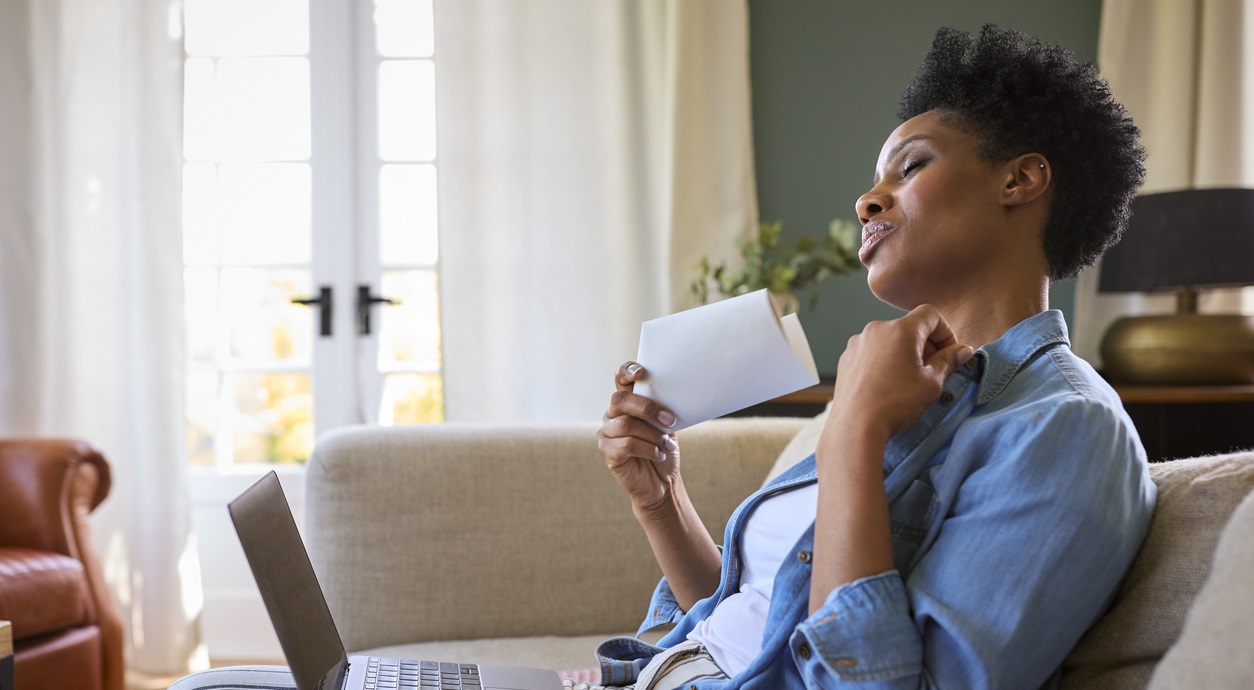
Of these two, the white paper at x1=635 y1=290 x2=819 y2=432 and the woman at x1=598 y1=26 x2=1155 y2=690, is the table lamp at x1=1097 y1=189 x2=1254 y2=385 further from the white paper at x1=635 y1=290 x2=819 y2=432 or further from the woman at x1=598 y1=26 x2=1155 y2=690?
the white paper at x1=635 y1=290 x2=819 y2=432

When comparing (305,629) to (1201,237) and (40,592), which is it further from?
(1201,237)

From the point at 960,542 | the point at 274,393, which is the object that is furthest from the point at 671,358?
the point at 274,393

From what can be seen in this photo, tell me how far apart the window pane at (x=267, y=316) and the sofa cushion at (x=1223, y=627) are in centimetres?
268

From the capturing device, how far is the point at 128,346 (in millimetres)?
2885

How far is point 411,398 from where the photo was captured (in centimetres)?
302

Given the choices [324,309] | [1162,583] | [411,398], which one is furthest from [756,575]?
[324,309]

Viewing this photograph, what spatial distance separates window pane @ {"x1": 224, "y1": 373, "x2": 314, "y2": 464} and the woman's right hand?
203cm

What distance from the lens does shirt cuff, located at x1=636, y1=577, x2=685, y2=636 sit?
4.22 feet

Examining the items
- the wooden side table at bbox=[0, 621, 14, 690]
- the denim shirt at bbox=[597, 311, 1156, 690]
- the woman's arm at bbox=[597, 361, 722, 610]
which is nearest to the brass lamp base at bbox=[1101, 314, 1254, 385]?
the woman's arm at bbox=[597, 361, 722, 610]

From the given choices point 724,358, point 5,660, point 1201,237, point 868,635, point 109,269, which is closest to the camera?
point 868,635

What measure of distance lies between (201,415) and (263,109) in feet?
3.05

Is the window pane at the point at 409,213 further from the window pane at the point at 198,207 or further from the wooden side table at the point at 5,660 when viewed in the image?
the wooden side table at the point at 5,660

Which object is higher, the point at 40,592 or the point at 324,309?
the point at 324,309

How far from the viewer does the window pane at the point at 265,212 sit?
9.84 feet
